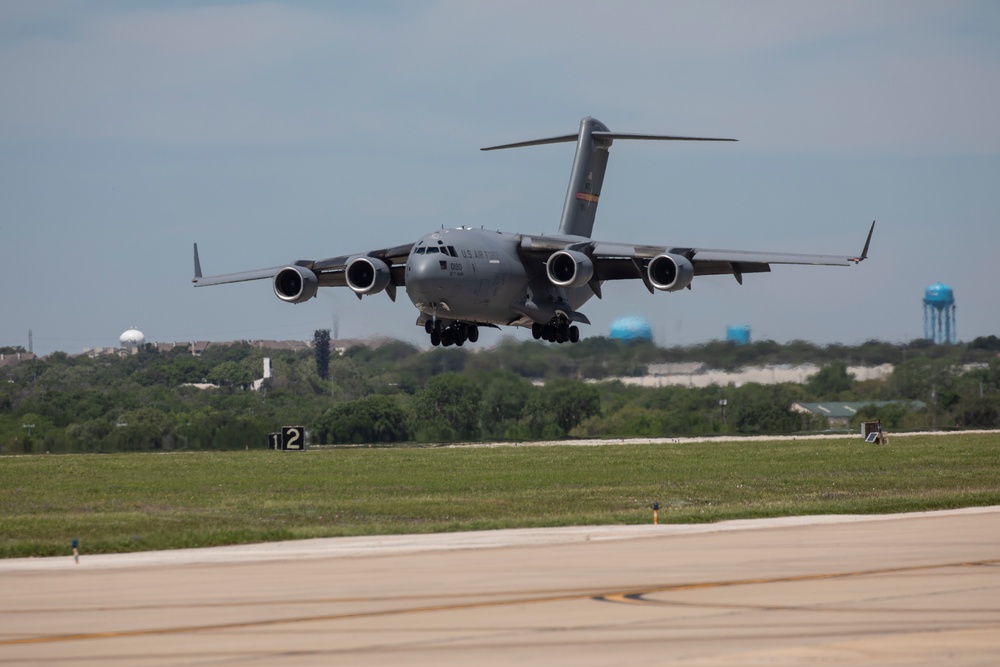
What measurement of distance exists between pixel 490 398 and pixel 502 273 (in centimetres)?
1835

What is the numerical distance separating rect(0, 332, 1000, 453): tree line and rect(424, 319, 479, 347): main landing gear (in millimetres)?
9532

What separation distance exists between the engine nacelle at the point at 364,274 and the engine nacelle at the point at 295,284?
0.99 meters

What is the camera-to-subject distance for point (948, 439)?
172ft

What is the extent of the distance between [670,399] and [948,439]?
10.3 metres

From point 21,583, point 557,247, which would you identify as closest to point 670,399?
point 557,247

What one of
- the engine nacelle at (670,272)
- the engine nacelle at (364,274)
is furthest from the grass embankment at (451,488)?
the engine nacelle at (364,274)

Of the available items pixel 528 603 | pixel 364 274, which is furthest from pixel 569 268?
pixel 528 603

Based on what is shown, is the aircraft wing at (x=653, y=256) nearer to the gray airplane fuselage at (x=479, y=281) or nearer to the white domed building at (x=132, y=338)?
the gray airplane fuselage at (x=479, y=281)

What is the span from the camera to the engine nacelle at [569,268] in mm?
34375

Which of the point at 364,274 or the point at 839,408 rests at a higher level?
the point at 364,274

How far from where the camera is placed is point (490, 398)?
173ft

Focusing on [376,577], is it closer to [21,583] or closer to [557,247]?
[21,583]

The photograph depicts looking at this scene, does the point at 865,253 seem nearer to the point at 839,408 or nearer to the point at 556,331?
the point at 556,331

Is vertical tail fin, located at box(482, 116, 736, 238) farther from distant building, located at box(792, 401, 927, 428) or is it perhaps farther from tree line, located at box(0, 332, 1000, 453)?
distant building, located at box(792, 401, 927, 428)
